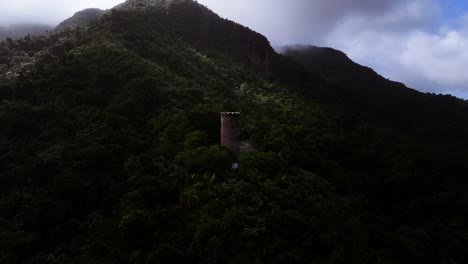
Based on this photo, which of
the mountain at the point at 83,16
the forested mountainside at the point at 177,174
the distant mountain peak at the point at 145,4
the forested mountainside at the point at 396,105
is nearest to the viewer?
the forested mountainside at the point at 177,174

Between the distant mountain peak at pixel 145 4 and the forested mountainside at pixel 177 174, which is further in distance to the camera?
the distant mountain peak at pixel 145 4

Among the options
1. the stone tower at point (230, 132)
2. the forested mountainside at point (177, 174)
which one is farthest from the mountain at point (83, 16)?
the stone tower at point (230, 132)

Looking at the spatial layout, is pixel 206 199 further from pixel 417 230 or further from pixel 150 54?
pixel 150 54

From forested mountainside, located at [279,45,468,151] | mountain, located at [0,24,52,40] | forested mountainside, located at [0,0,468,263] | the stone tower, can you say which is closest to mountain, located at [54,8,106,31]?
mountain, located at [0,24,52,40]

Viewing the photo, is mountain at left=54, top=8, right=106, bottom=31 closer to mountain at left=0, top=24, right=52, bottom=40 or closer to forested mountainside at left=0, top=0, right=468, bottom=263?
mountain at left=0, top=24, right=52, bottom=40

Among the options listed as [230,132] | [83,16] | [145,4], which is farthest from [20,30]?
[230,132]

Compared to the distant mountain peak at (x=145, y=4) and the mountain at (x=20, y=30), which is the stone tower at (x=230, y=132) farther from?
the mountain at (x=20, y=30)

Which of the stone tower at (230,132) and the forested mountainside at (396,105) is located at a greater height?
the stone tower at (230,132)

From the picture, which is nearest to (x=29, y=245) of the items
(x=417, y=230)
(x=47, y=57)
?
(x=47, y=57)

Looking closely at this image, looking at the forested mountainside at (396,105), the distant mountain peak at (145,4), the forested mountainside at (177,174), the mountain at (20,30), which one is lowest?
the forested mountainside at (396,105)
